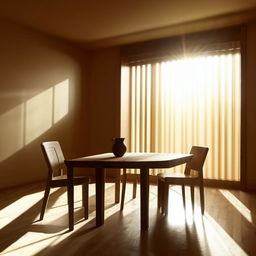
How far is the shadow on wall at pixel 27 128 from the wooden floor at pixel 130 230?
0.87m

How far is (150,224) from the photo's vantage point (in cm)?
278

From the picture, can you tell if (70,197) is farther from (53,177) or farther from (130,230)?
(130,230)

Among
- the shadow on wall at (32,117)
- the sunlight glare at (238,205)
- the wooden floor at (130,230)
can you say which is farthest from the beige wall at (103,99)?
the sunlight glare at (238,205)

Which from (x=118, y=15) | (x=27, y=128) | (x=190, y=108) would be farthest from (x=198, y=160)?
(x=27, y=128)

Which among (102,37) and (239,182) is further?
(102,37)

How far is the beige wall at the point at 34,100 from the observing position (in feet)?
14.5

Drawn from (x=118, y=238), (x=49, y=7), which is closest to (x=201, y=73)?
(x=49, y=7)

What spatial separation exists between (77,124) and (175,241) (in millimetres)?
3763

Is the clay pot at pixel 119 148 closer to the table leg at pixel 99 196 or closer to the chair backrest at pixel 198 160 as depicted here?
the table leg at pixel 99 196

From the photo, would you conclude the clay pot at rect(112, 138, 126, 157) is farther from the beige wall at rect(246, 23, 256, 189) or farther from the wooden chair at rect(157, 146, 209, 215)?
the beige wall at rect(246, 23, 256, 189)

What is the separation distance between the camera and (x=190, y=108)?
493cm

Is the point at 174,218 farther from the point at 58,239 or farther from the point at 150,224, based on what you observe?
the point at 58,239

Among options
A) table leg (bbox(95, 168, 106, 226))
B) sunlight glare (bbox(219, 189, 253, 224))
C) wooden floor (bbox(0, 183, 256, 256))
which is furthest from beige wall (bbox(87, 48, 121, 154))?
table leg (bbox(95, 168, 106, 226))

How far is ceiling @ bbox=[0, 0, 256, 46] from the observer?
148 inches
